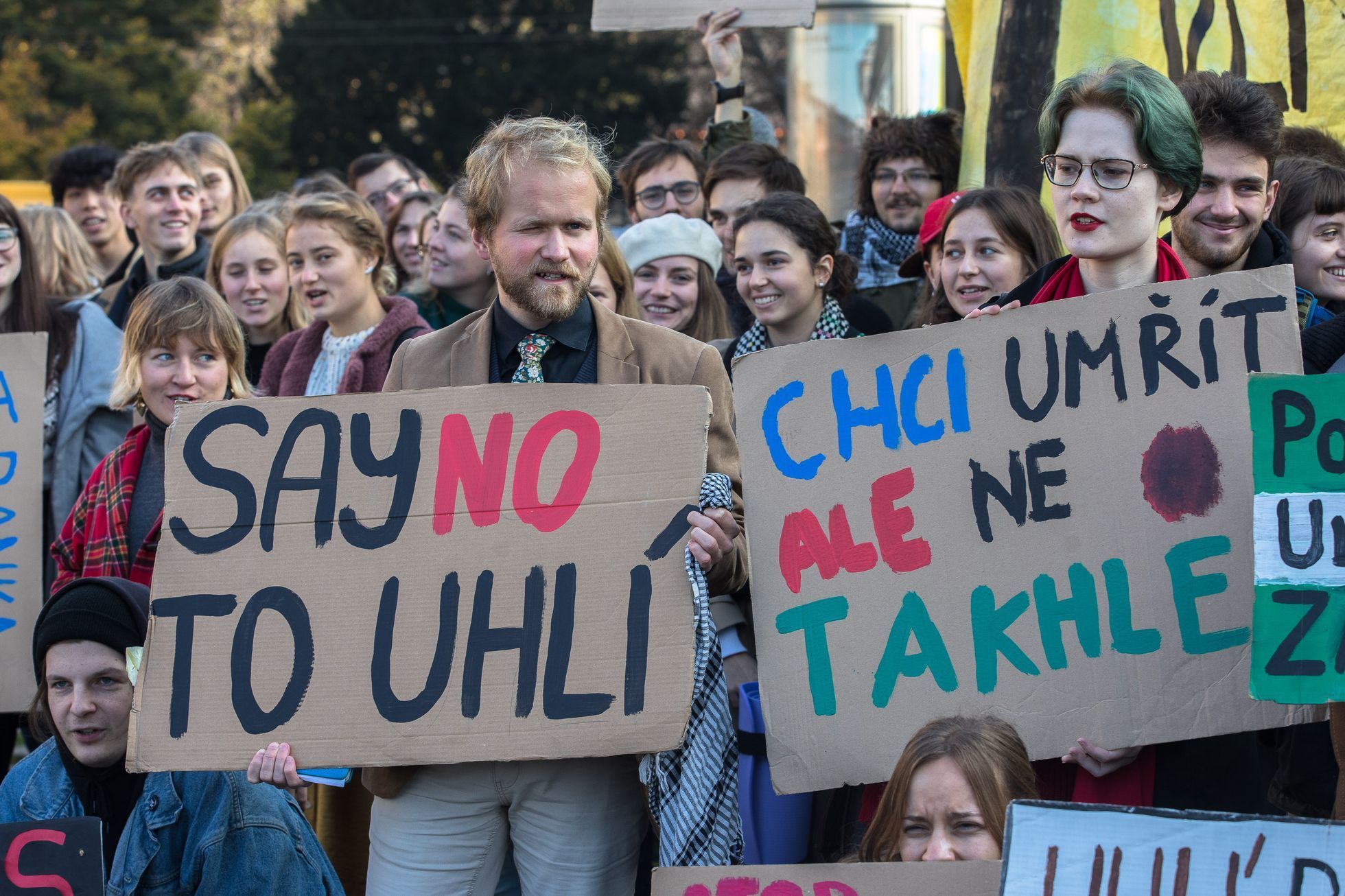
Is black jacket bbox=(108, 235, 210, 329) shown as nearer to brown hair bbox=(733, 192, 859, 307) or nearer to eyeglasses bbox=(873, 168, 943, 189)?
brown hair bbox=(733, 192, 859, 307)

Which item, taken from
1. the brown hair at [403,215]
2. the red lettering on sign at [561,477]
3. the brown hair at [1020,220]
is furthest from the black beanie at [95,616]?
the brown hair at [403,215]

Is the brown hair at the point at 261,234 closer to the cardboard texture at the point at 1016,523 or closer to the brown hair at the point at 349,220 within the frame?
the brown hair at the point at 349,220

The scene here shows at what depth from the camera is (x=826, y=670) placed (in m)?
2.81

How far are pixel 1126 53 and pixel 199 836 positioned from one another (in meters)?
3.26

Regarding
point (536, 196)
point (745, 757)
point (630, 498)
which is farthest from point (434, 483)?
point (745, 757)

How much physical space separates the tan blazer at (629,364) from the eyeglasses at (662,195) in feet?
Answer: 8.27

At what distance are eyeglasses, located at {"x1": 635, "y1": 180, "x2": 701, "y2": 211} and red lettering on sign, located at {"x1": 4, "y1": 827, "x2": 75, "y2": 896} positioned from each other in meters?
3.34

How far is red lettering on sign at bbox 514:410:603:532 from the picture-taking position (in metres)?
2.84

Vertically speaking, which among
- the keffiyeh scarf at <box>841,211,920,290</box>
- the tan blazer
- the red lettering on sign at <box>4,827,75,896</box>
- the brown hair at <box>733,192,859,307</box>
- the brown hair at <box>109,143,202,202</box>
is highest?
the brown hair at <box>109,143,202,202</box>

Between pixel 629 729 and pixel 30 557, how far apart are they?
1.82 metres

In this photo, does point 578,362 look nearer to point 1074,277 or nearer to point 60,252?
point 1074,277

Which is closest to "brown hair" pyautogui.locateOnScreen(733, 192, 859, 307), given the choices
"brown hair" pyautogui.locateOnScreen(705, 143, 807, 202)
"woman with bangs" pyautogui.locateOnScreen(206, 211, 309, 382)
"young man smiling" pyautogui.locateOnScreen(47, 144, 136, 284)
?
"brown hair" pyautogui.locateOnScreen(705, 143, 807, 202)

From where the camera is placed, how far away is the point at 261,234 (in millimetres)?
5137

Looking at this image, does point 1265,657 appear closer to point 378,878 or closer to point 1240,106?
point 1240,106
